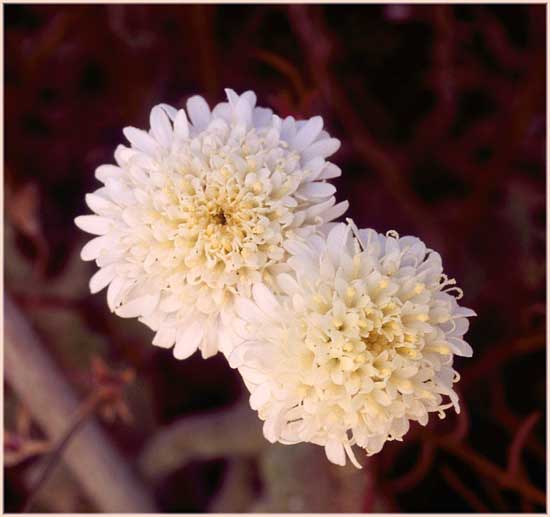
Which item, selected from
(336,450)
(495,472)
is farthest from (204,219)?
(495,472)

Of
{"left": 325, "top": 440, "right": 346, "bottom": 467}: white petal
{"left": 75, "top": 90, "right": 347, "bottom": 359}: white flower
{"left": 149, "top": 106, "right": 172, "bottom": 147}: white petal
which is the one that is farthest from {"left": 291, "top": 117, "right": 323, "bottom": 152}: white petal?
{"left": 325, "top": 440, "right": 346, "bottom": 467}: white petal

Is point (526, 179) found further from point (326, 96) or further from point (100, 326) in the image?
point (100, 326)

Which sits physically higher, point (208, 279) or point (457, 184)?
point (457, 184)

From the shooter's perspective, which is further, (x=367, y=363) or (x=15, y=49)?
(x=15, y=49)

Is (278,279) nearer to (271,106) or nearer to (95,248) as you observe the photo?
(95,248)

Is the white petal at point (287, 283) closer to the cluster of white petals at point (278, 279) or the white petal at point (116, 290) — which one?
the cluster of white petals at point (278, 279)

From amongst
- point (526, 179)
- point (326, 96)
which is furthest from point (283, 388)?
point (526, 179)
